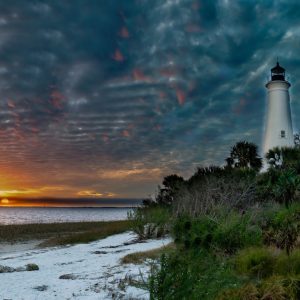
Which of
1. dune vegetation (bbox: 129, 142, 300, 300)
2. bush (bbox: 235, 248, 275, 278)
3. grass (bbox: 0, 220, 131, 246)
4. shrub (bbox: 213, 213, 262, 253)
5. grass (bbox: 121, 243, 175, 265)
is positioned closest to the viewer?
dune vegetation (bbox: 129, 142, 300, 300)

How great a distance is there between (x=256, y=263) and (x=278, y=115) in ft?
116

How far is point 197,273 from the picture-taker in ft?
22.3

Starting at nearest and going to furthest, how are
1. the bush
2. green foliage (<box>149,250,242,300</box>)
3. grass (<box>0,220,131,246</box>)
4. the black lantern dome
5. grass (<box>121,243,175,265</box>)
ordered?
green foliage (<box>149,250,242,300</box>), the bush, grass (<box>121,243,175,265</box>), grass (<box>0,220,131,246</box>), the black lantern dome

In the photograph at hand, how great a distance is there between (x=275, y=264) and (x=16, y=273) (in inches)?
297

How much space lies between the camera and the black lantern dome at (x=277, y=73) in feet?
144

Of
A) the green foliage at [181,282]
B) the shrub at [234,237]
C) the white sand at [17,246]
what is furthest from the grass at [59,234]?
the green foliage at [181,282]

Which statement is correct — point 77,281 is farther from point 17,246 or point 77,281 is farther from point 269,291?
point 17,246

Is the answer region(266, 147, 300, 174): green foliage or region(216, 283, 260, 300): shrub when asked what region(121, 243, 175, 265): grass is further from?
region(266, 147, 300, 174): green foliage

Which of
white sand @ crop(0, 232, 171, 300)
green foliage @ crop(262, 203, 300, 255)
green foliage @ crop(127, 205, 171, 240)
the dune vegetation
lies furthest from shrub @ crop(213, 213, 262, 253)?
green foliage @ crop(127, 205, 171, 240)

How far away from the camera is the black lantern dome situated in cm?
4400

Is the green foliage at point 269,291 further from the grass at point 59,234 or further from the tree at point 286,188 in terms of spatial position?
the tree at point 286,188

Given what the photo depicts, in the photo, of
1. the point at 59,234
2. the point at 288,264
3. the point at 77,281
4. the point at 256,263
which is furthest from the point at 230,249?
the point at 59,234

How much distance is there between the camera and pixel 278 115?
141 ft

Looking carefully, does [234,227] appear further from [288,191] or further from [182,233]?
[288,191]
